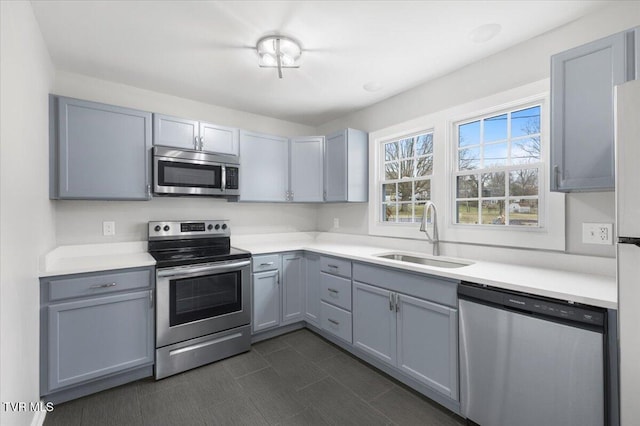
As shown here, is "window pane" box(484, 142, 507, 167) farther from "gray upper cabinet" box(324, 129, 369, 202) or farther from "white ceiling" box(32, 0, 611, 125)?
"gray upper cabinet" box(324, 129, 369, 202)

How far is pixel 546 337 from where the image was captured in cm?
141

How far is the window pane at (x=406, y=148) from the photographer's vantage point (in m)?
2.98

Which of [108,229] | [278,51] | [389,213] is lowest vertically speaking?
[108,229]

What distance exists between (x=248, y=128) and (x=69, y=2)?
195 cm

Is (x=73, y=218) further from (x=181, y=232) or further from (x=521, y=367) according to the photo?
(x=521, y=367)

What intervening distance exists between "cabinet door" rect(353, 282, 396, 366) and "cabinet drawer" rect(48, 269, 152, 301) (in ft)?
5.55

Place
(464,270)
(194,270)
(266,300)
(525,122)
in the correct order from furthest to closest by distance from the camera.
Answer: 1. (266,300)
2. (194,270)
3. (525,122)
4. (464,270)

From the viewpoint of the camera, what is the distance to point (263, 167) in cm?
326

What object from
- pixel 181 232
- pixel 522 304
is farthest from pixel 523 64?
pixel 181 232

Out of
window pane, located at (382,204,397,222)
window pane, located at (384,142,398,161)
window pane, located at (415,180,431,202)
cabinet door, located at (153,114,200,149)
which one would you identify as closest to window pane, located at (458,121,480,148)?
window pane, located at (415,180,431,202)

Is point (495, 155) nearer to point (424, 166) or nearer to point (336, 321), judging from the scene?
point (424, 166)

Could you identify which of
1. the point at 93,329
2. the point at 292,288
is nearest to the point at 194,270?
the point at 93,329

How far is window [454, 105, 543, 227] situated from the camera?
82.2 inches

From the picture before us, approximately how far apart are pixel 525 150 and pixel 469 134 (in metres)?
0.47
